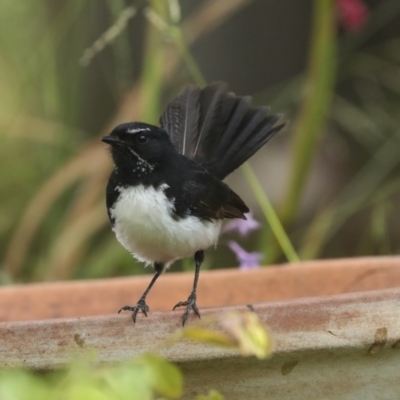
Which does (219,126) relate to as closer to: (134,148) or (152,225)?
(134,148)

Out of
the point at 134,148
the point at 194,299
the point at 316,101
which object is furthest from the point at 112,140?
the point at 316,101

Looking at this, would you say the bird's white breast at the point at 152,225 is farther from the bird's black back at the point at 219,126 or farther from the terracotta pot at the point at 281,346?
the terracotta pot at the point at 281,346

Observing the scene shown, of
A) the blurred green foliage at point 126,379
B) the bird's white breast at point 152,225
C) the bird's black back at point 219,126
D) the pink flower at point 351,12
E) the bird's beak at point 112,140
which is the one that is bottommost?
the bird's white breast at point 152,225

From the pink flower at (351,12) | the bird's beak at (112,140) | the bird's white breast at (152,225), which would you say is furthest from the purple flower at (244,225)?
the pink flower at (351,12)

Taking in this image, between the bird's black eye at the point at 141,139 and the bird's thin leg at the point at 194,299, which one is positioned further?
the bird's black eye at the point at 141,139

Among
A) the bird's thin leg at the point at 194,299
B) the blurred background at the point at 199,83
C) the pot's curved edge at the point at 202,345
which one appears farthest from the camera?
the blurred background at the point at 199,83

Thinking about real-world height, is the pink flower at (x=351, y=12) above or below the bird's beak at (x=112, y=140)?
above
